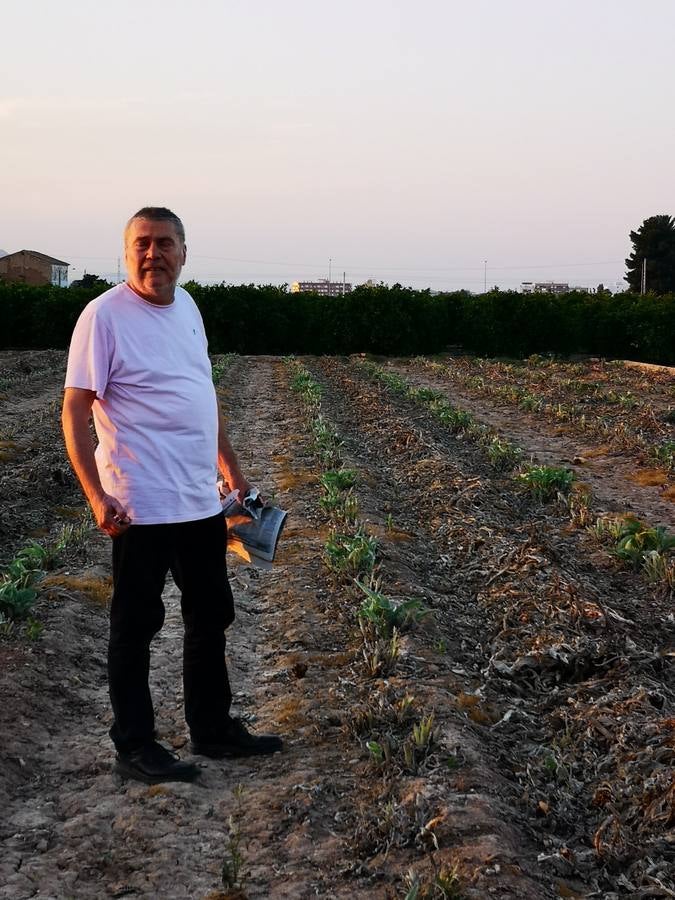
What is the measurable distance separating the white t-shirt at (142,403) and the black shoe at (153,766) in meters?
0.86

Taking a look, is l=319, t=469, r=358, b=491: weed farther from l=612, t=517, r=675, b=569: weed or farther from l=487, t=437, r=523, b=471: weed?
l=612, t=517, r=675, b=569: weed

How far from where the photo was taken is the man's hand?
340 centimetres

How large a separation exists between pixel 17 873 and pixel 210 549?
48.7 inches

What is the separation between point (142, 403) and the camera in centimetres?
353

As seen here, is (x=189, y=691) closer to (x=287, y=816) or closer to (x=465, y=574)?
(x=287, y=816)

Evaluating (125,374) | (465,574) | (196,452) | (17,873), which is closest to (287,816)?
(17,873)

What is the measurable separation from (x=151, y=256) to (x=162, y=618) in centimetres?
132

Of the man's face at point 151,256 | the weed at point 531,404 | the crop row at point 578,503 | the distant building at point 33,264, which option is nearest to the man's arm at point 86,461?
the man's face at point 151,256

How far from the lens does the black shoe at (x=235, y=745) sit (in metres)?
3.93

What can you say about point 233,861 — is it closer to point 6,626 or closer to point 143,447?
point 143,447

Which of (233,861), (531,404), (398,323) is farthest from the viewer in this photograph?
(398,323)

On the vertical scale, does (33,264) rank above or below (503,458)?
above

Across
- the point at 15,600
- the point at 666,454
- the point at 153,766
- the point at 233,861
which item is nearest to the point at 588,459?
the point at 666,454

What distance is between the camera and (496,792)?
3.56 metres
